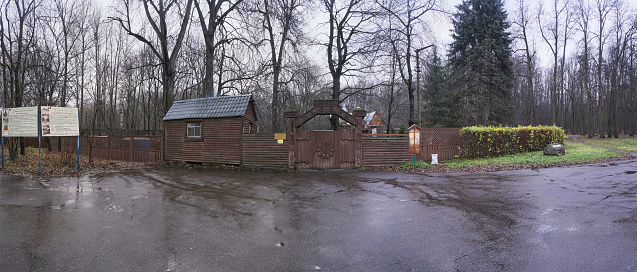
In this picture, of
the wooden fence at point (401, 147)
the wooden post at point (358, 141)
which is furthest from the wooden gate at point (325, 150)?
the wooden fence at point (401, 147)

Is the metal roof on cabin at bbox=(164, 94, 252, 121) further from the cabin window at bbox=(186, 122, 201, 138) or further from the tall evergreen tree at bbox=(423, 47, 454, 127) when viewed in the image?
the tall evergreen tree at bbox=(423, 47, 454, 127)

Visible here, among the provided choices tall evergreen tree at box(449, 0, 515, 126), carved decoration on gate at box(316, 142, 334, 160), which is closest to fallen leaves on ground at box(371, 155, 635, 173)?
carved decoration on gate at box(316, 142, 334, 160)

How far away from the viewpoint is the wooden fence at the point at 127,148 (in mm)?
19141

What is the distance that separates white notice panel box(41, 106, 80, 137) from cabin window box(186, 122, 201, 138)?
527 cm

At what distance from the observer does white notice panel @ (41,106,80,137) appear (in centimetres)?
1272

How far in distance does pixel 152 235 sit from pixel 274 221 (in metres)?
2.05

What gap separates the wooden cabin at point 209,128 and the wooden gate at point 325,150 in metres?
3.45

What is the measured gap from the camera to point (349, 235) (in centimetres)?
516

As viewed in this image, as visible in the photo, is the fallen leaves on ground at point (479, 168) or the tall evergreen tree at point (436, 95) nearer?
the fallen leaves on ground at point (479, 168)

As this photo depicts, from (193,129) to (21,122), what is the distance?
23.1 feet

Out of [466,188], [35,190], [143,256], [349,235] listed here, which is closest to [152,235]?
[143,256]

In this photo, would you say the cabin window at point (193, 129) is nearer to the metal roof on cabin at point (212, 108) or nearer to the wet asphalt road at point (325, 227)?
the metal roof on cabin at point (212, 108)

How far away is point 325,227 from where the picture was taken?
562 cm

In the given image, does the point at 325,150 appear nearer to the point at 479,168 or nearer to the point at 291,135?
the point at 291,135
